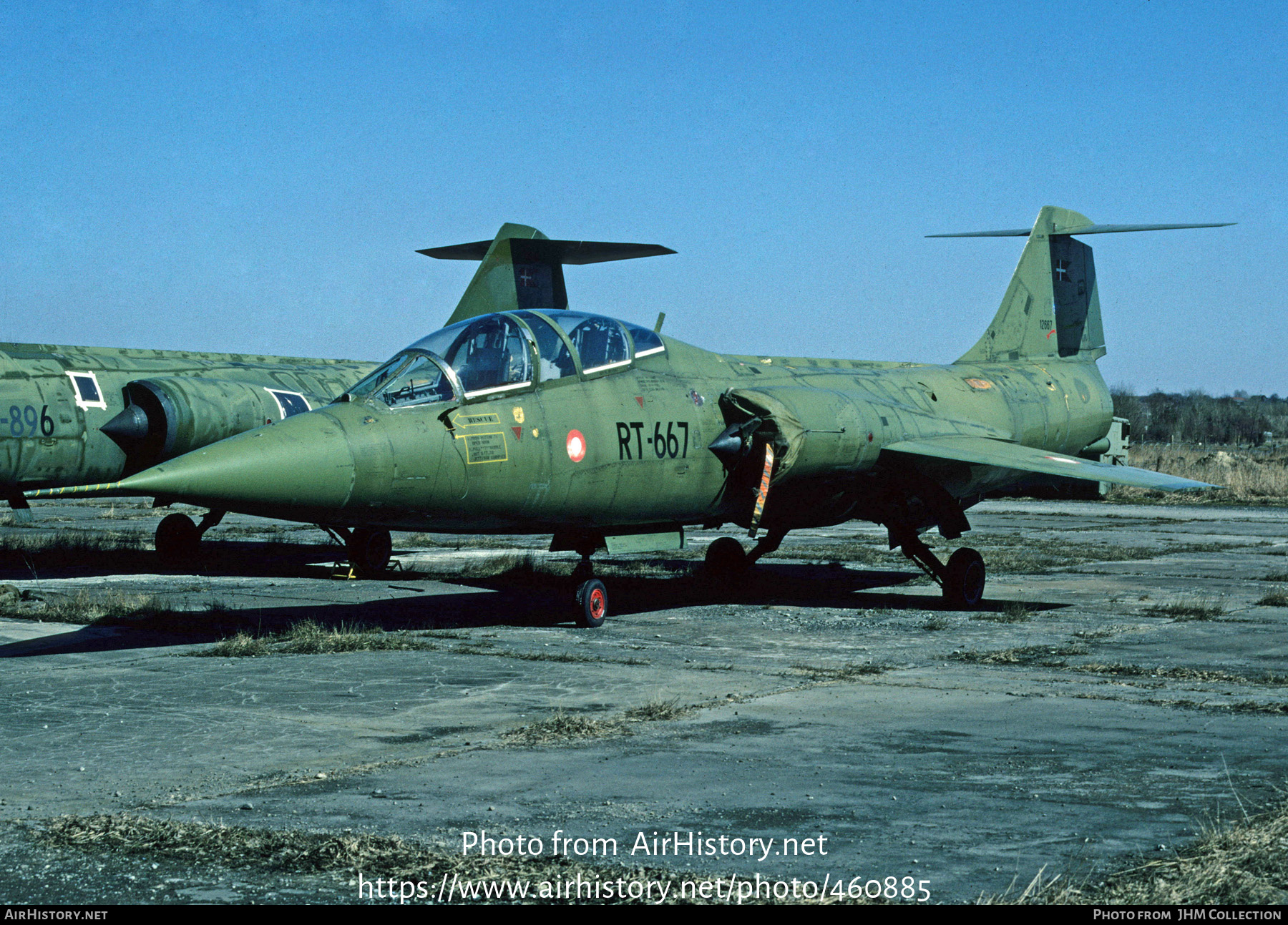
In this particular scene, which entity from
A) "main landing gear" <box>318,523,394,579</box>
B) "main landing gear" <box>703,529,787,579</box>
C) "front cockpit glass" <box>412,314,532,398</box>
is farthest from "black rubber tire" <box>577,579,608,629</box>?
"main landing gear" <box>318,523,394,579</box>

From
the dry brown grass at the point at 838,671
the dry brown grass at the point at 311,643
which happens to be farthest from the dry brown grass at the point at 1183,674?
the dry brown grass at the point at 311,643

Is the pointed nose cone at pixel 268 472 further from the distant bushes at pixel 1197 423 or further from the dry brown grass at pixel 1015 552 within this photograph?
the distant bushes at pixel 1197 423

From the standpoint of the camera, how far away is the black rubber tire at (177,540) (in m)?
19.5

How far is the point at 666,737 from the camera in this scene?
7.68 metres

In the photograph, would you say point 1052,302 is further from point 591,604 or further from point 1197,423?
point 1197,423

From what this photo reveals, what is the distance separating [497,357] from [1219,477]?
131 ft

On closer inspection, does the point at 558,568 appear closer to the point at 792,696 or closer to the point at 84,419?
the point at 84,419

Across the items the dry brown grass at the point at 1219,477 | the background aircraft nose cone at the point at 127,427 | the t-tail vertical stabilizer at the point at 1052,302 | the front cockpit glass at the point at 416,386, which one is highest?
the t-tail vertical stabilizer at the point at 1052,302

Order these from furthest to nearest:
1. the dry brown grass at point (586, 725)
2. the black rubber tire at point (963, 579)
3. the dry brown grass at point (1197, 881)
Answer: the black rubber tire at point (963, 579) < the dry brown grass at point (586, 725) < the dry brown grass at point (1197, 881)

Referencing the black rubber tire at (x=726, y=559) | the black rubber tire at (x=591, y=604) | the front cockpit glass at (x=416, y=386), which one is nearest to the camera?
the front cockpit glass at (x=416, y=386)

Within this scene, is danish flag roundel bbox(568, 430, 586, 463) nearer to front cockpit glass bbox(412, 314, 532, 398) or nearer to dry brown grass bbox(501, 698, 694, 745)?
front cockpit glass bbox(412, 314, 532, 398)

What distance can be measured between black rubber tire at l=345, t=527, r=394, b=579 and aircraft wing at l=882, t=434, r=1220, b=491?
7149mm

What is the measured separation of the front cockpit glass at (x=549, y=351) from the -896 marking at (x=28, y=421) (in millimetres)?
8169

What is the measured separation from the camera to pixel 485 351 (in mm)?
11289
